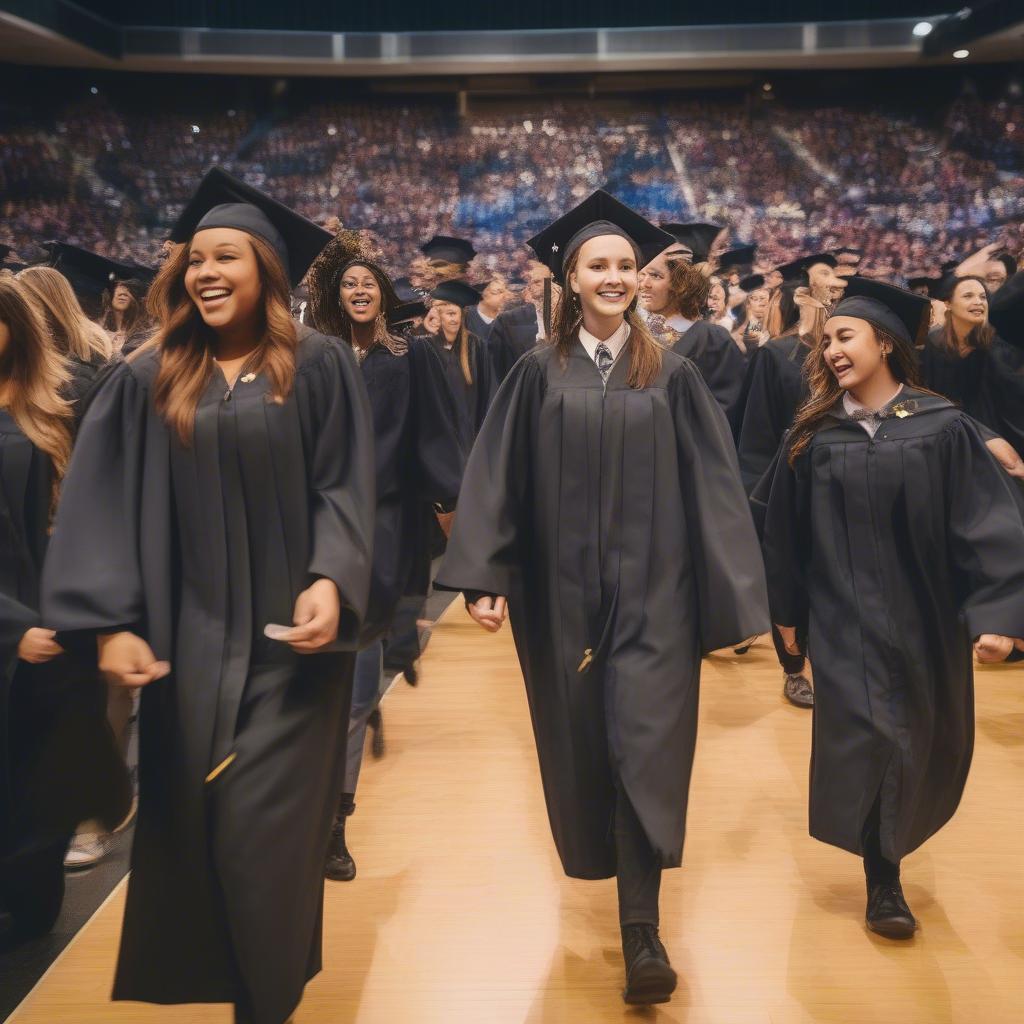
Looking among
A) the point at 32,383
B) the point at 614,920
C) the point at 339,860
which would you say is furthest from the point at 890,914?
the point at 32,383

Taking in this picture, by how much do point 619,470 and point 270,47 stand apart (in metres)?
13.4

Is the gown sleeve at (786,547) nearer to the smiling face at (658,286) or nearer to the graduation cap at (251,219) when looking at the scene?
the graduation cap at (251,219)

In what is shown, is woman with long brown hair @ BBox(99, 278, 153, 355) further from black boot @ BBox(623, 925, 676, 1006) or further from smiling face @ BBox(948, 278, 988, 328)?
smiling face @ BBox(948, 278, 988, 328)

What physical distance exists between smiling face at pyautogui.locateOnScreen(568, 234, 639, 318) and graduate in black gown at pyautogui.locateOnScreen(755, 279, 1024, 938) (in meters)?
0.76

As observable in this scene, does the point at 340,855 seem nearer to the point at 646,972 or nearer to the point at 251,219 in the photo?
the point at 646,972

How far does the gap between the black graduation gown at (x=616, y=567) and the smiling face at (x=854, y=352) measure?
21.5 inches

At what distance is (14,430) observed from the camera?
324cm

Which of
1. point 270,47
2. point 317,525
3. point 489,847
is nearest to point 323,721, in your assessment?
point 317,525

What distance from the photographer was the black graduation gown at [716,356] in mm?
6418

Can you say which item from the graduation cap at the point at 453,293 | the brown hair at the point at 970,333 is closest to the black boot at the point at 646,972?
the brown hair at the point at 970,333

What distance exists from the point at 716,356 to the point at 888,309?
9.42 feet

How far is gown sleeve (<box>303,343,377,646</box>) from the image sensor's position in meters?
2.52

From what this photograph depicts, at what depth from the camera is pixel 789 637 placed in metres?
3.91

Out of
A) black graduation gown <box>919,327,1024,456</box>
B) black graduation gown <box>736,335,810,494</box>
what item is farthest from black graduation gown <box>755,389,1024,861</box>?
black graduation gown <box>919,327,1024,456</box>
